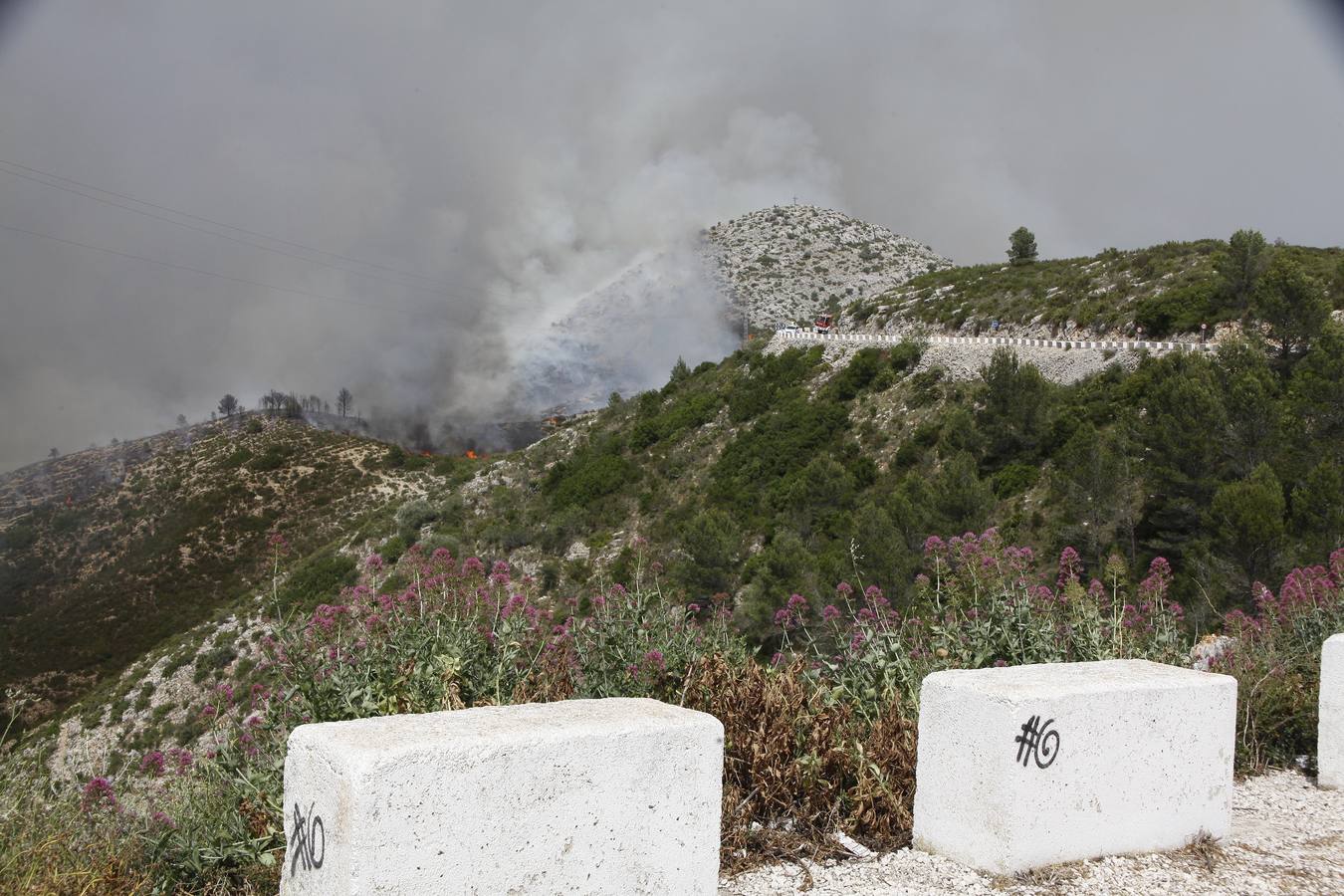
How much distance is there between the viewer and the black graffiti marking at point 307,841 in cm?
268

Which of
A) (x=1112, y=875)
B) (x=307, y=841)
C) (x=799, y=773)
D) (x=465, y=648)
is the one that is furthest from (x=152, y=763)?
(x=1112, y=875)

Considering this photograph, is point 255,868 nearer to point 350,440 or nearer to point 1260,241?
point 1260,241

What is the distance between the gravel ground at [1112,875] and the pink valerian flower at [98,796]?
101 inches

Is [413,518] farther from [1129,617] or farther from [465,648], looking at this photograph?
[465,648]

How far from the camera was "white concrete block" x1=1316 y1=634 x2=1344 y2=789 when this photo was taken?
5.22 metres

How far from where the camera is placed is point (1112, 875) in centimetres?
377

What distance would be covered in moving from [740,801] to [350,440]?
1914 inches

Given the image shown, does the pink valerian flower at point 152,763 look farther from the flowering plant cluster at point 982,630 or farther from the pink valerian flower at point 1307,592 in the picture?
the pink valerian flower at point 1307,592

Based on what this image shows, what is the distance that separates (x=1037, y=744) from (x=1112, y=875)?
0.66 meters

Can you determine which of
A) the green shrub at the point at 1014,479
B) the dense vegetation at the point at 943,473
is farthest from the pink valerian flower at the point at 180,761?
the green shrub at the point at 1014,479

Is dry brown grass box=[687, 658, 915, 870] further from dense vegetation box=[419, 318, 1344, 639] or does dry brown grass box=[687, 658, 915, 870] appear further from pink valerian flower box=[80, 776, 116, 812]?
dense vegetation box=[419, 318, 1344, 639]

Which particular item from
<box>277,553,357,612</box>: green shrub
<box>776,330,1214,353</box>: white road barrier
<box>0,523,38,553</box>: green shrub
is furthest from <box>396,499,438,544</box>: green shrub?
<box>776,330,1214,353</box>: white road barrier

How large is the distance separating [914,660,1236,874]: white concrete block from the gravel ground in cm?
7

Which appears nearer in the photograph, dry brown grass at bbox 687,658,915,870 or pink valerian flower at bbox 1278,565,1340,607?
dry brown grass at bbox 687,658,915,870
